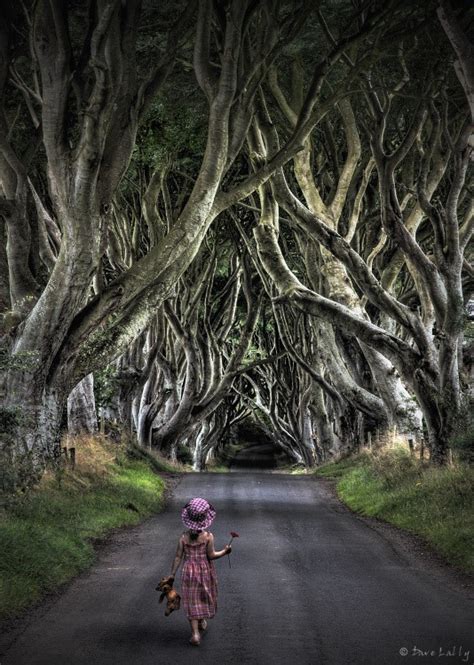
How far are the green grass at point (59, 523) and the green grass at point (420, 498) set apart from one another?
14.4ft

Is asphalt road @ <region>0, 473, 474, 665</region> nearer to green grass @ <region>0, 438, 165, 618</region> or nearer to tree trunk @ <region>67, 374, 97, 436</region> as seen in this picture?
green grass @ <region>0, 438, 165, 618</region>

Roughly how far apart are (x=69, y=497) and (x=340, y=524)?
15.1 ft

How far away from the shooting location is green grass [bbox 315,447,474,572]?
11.6 m

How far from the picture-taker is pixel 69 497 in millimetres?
14375

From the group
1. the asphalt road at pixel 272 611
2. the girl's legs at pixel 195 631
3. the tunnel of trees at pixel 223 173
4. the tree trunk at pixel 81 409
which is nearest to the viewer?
the asphalt road at pixel 272 611

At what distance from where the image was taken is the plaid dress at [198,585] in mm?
7394

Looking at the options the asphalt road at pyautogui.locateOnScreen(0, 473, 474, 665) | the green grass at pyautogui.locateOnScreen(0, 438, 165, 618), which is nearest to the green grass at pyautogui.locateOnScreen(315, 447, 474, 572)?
the asphalt road at pyautogui.locateOnScreen(0, 473, 474, 665)

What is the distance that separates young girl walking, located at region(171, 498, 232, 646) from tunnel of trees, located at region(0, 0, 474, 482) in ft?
16.6

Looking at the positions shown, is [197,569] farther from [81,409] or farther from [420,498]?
[81,409]

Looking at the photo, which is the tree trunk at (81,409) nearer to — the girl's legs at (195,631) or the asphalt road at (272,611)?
the asphalt road at (272,611)

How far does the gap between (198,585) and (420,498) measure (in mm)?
8183

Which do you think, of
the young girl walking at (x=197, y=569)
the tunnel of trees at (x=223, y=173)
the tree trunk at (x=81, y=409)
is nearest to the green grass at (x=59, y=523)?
the tunnel of trees at (x=223, y=173)

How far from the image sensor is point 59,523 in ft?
39.8

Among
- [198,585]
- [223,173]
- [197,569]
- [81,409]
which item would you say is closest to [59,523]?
[197,569]
